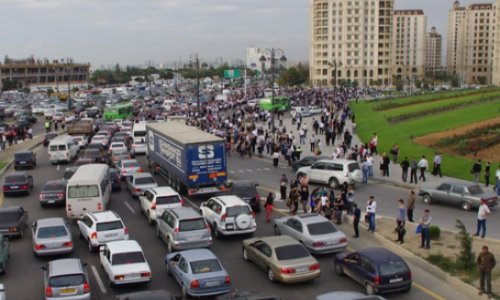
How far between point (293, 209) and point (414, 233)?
19.1 ft

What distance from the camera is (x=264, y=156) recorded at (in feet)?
148

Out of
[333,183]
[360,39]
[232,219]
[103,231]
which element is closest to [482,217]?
[232,219]

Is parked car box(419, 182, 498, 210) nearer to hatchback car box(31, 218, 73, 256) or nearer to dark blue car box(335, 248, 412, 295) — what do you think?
dark blue car box(335, 248, 412, 295)

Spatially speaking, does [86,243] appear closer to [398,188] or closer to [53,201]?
[53,201]

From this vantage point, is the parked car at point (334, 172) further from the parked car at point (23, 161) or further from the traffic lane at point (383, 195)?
the parked car at point (23, 161)

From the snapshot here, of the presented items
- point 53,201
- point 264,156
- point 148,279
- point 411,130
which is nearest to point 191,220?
point 148,279

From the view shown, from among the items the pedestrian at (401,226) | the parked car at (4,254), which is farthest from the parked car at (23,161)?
the pedestrian at (401,226)

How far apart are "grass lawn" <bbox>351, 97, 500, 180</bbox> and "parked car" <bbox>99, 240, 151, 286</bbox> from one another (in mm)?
21312

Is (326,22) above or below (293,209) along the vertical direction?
above

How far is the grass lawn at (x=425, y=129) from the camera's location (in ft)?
117

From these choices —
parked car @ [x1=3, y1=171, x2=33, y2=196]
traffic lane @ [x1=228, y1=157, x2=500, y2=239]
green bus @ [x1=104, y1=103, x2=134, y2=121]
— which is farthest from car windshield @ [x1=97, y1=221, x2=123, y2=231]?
green bus @ [x1=104, y1=103, x2=134, y2=121]

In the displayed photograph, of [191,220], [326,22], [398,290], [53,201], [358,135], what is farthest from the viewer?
[326,22]

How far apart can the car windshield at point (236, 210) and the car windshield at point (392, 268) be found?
23.9 feet

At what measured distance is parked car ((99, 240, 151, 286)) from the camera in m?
17.2
